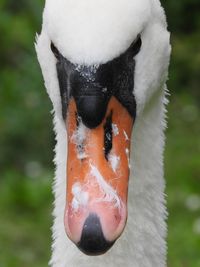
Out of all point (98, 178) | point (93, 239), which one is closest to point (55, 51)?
point (98, 178)

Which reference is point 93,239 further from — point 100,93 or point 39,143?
point 39,143

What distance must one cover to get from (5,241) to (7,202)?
0.49 meters

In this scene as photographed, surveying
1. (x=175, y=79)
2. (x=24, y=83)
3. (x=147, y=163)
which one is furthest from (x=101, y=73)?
(x=175, y=79)

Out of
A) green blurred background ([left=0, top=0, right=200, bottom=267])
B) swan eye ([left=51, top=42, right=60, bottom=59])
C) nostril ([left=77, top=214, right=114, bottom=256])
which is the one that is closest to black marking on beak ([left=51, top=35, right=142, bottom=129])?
swan eye ([left=51, top=42, right=60, bottom=59])

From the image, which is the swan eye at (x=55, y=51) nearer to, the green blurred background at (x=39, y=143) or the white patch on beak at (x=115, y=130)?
the white patch on beak at (x=115, y=130)

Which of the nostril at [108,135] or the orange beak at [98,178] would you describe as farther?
the nostril at [108,135]

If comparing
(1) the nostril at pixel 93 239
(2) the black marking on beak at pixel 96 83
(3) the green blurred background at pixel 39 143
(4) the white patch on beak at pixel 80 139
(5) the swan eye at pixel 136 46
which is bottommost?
(3) the green blurred background at pixel 39 143

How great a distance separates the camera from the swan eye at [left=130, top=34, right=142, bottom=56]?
11.1ft

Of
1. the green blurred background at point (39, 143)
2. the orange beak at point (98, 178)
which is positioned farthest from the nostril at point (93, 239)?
the green blurred background at point (39, 143)

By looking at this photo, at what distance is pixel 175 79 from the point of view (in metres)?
8.72

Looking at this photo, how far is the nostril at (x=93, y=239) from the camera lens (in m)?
3.14

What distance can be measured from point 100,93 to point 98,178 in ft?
0.89

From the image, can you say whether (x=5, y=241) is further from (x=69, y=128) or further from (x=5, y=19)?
(x=69, y=128)

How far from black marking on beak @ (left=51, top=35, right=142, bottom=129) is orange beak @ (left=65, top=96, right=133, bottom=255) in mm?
26
